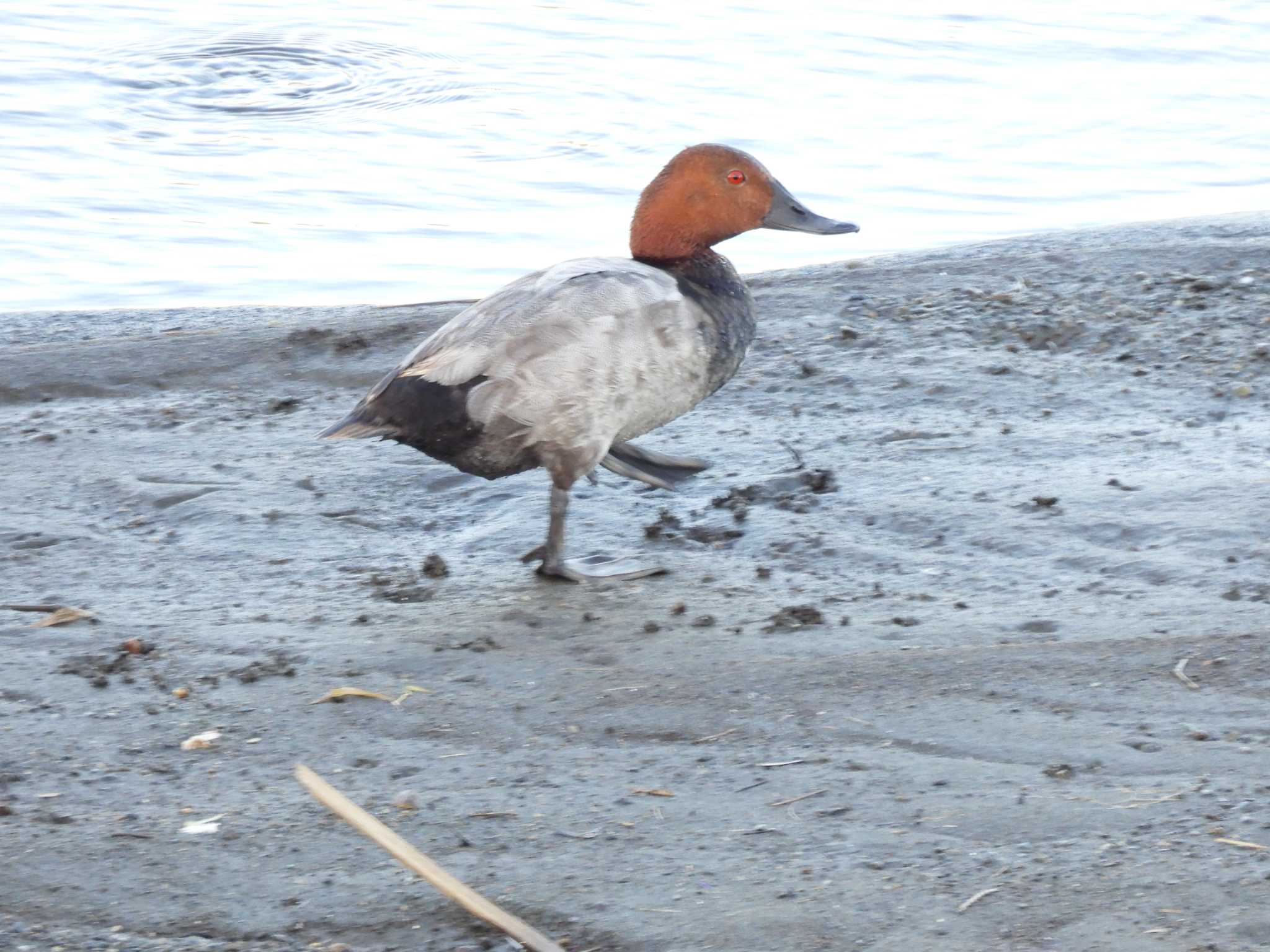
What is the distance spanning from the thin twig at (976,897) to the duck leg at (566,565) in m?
1.62

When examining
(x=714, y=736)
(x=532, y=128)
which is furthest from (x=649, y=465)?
(x=532, y=128)

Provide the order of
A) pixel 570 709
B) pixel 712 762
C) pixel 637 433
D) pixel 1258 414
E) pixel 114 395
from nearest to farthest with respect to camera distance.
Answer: pixel 712 762 → pixel 570 709 → pixel 637 433 → pixel 1258 414 → pixel 114 395

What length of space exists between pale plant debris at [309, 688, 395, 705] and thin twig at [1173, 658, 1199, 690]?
1544 millimetres

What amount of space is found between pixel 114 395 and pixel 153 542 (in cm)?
138

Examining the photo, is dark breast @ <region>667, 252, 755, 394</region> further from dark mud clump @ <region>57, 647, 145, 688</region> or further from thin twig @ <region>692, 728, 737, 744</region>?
dark mud clump @ <region>57, 647, 145, 688</region>

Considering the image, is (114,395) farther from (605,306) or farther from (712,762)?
(712,762)

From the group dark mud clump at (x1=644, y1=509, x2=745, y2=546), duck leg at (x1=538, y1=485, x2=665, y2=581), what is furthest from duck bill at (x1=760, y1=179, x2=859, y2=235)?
duck leg at (x1=538, y1=485, x2=665, y2=581)

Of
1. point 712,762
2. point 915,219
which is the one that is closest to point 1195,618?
point 712,762

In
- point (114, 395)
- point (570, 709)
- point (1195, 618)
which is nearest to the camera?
point (570, 709)

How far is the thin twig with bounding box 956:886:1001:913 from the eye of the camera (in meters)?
2.53

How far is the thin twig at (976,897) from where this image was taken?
2.53 m

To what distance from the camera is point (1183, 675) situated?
330 cm

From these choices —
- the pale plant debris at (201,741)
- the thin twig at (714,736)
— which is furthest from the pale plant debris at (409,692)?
the thin twig at (714,736)

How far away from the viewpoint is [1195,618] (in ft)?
11.7
